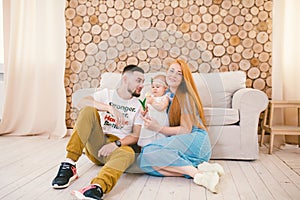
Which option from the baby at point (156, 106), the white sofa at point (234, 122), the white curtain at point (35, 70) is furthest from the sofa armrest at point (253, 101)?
the white curtain at point (35, 70)

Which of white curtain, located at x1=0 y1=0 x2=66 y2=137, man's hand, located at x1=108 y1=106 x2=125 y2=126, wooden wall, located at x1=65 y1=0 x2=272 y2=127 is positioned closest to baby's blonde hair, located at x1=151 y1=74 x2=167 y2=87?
man's hand, located at x1=108 y1=106 x2=125 y2=126

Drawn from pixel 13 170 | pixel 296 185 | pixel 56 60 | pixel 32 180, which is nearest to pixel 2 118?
pixel 56 60

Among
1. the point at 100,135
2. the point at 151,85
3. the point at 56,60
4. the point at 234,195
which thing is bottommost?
the point at 234,195

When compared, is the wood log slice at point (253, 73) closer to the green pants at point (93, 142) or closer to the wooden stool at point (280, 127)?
the wooden stool at point (280, 127)

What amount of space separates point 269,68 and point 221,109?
38.6 inches

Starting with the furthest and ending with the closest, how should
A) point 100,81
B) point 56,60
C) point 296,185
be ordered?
point 56,60, point 100,81, point 296,185

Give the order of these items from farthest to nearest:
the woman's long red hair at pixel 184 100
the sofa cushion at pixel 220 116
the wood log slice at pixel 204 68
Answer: the sofa cushion at pixel 220 116, the wood log slice at pixel 204 68, the woman's long red hair at pixel 184 100

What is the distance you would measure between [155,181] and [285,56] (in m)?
1.77

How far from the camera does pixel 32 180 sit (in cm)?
194

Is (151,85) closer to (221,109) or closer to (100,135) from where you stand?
(100,135)

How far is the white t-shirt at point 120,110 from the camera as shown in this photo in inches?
72.5

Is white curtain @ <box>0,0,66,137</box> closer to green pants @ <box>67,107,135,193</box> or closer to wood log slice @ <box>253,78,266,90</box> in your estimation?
green pants @ <box>67,107,135,193</box>

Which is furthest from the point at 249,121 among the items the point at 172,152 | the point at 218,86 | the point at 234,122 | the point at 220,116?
the point at 172,152

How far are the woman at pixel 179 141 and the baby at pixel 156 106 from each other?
0.03 meters
